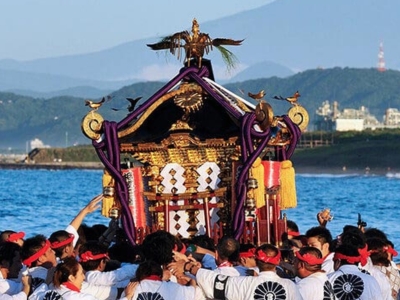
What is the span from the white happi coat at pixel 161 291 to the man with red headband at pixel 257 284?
253mm

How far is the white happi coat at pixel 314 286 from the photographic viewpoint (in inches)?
471

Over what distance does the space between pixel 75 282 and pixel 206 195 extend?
659 centimetres

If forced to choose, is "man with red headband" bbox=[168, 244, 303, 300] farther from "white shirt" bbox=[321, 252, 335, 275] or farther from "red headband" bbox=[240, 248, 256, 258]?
"white shirt" bbox=[321, 252, 335, 275]

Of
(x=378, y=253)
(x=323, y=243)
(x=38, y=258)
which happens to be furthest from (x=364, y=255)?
(x=38, y=258)

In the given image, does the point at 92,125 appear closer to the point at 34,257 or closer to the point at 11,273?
the point at 34,257

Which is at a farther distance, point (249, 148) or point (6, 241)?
point (249, 148)

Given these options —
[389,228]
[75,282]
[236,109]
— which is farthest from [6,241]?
[389,228]

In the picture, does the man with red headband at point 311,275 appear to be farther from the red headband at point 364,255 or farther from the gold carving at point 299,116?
the gold carving at point 299,116

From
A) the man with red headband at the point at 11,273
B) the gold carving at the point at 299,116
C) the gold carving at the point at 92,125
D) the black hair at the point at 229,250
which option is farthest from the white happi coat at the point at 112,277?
the gold carving at the point at 299,116

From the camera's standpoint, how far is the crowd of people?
11.7m

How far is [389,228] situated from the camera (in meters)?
45.4

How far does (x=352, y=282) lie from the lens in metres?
12.6

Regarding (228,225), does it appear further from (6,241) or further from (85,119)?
(6,241)

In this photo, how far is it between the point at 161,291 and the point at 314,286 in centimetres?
131
